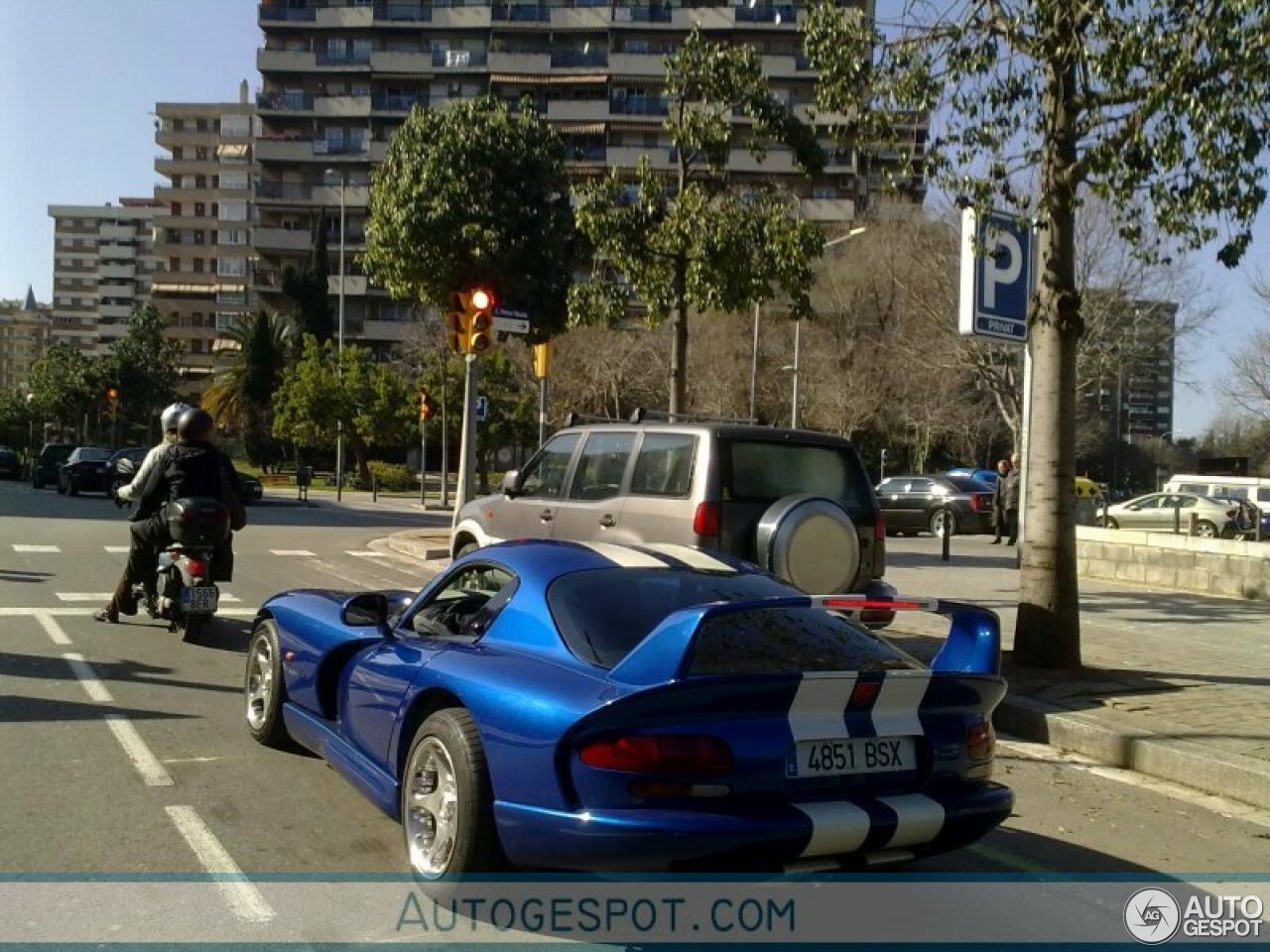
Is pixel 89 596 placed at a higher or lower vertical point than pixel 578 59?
lower

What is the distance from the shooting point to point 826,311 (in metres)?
46.1

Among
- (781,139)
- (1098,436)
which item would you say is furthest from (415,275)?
(1098,436)

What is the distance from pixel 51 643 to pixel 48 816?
14.7 ft

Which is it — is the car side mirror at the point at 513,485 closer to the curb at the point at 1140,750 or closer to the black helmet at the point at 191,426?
the black helmet at the point at 191,426

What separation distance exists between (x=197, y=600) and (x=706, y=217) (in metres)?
7.78

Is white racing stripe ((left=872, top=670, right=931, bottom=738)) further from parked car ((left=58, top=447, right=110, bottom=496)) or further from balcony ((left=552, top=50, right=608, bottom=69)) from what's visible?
balcony ((left=552, top=50, right=608, bottom=69))

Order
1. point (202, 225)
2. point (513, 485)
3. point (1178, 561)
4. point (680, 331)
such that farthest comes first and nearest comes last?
1. point (202, 225)
2. point (680, 331)
3. point (1178, 561)
4. point (513, 485)

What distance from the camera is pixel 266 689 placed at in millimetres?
6391

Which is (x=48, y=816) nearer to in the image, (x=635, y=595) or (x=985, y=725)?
(x=635, y=595)

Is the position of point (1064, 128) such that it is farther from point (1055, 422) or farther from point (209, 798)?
point (209, 798)

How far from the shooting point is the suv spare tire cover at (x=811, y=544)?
28.0ft

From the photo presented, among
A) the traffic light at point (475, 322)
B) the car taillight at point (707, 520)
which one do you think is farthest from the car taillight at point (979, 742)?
the traffic light at point (475, 322)

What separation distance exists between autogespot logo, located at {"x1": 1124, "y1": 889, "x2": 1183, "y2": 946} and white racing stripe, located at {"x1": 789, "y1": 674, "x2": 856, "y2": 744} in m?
1.46

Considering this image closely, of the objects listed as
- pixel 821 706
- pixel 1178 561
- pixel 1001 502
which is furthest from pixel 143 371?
pixel 821 706
